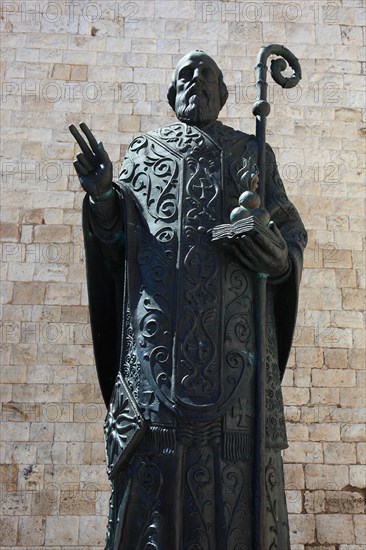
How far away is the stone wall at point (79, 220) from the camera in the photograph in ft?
25.9

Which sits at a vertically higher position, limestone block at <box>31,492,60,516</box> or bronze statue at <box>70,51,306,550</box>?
bronze statue at <box>70,51,306,550</box>

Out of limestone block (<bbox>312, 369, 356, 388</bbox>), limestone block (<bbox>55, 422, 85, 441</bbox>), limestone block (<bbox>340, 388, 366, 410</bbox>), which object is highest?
limestone block (<bbox>312, 369, 356, 388</bbox>)

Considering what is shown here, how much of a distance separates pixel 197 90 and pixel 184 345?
1.03 m

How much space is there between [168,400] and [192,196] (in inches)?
29.6

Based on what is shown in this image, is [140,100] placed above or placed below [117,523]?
above

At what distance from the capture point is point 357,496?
7988 millimetres

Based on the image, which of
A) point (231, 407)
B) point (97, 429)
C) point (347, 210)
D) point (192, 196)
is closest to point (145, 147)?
point (192, 196)

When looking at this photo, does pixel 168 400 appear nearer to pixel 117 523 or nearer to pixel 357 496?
pixel 117 523

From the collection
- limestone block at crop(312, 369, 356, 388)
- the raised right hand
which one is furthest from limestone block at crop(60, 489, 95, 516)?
the raised right hand

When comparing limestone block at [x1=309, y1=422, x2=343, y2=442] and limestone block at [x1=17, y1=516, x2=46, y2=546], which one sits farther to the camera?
limestone block at [x1=309, y1=422, x2=343, y2=442]

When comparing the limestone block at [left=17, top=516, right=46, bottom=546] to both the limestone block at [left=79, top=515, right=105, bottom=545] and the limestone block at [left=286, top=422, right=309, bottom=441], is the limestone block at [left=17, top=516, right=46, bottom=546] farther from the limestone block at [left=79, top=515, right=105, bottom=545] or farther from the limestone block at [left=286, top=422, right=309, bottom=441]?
the limestone block at [left=286, top=422, right=309, bottom=441]

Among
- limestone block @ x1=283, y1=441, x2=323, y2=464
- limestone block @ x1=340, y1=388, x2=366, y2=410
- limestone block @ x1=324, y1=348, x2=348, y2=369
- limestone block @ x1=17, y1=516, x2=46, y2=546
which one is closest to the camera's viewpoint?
limestone block @ x1=17, y1=516, x2=46, y2=546

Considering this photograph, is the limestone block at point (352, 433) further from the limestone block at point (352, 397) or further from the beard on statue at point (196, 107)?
the beard on statue at point (196, 107)

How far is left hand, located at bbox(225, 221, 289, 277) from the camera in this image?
3.22m
